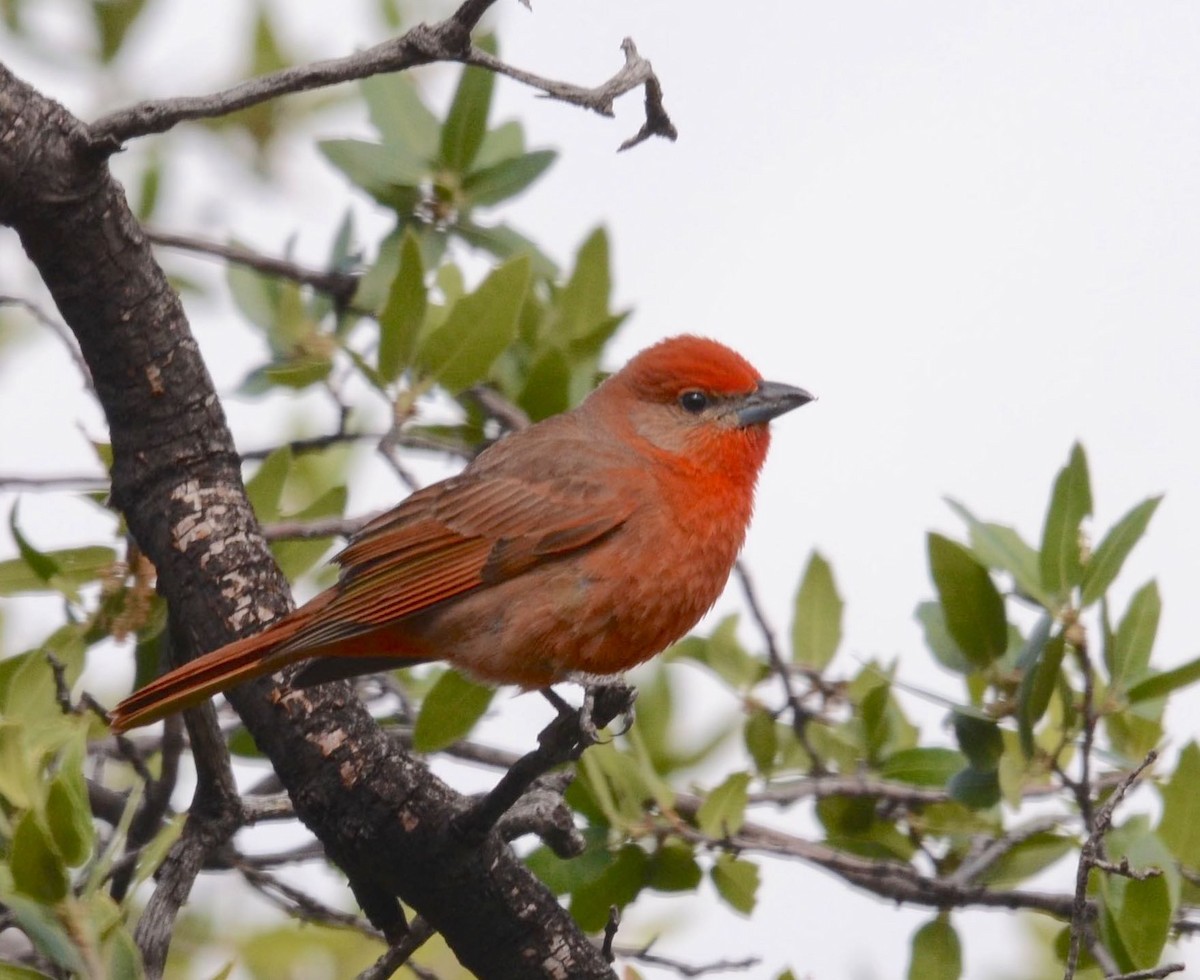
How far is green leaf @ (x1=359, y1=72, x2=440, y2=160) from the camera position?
518 cm

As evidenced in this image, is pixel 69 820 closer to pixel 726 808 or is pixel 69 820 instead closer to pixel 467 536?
pixel 726 808

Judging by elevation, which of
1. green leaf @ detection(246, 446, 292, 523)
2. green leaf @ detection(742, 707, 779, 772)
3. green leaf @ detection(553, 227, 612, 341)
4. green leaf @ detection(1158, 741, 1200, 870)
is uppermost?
green leaf @ detection(553, 227, 612, 341)

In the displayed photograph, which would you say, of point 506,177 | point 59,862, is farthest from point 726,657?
point 59,862

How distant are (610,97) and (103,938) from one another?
1772mm

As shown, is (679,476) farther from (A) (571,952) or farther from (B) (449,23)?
(B) (449,23)

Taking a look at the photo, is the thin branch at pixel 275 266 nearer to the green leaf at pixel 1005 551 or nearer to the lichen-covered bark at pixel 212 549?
the lichen-covered bark at pixel 212 549

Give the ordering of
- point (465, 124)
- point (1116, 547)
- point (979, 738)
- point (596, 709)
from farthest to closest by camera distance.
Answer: point (465, 124) < point (979, 738) < point (1116, 547) < point (596, 709)

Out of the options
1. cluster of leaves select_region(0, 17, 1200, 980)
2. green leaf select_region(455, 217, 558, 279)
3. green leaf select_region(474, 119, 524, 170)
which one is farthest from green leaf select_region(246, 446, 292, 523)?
green leaf select_region(474, 119, 524, 170)

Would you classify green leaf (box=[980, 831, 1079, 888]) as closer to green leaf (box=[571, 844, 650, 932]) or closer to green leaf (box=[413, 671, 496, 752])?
green leaf (box=[571, 844, 650, 932])

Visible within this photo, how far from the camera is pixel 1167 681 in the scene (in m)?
4.23

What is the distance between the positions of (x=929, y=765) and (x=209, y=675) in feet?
6.56

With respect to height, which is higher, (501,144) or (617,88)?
(501,144)

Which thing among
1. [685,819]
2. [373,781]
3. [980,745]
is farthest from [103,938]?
[980,745]

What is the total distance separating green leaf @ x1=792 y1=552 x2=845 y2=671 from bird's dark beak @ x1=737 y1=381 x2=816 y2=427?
1.49ft
